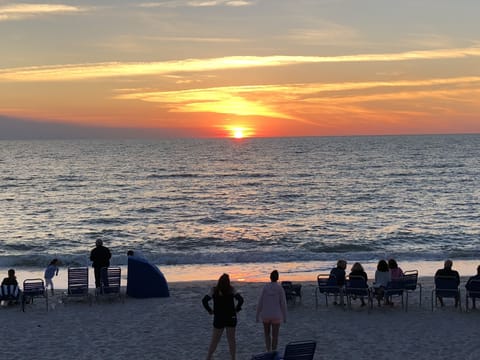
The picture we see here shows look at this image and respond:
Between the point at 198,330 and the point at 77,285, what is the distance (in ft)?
13.9

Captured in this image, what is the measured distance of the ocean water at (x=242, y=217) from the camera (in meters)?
29.1

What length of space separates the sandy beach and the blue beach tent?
1.00ft

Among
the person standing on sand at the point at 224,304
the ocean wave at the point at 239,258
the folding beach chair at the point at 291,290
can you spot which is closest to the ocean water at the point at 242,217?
the ocean wave at the point at 239,258

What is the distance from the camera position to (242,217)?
1715 inches

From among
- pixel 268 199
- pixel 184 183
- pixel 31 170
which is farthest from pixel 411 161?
pixel 31 170

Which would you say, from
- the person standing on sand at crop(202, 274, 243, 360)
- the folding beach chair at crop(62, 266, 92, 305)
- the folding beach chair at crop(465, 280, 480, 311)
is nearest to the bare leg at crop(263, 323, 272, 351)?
the person standing on sand at crop(202, 274, 243, 360)

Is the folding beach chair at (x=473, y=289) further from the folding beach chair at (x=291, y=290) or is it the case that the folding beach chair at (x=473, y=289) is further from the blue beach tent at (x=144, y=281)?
the blue beach tent at (x=144, y=281)

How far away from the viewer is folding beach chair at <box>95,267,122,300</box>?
1538 cm

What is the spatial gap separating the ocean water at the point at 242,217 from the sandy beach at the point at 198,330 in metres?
10.7

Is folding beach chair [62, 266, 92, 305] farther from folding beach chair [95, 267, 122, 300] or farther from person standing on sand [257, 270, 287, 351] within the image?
person standing on sand [257, 270, 287, 351]

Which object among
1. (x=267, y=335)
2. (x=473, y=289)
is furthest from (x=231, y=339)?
(x=473, y=289)

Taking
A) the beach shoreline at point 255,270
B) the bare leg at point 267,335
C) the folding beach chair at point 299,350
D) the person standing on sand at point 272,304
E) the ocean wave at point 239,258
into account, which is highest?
the person standing on sand at point 272,304

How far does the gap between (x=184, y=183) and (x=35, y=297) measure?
59.6 m

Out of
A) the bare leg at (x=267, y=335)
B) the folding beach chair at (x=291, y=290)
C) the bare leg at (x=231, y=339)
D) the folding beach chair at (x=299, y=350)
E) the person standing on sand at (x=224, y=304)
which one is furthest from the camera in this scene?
the folding beach chair at (x=291, y=290)
